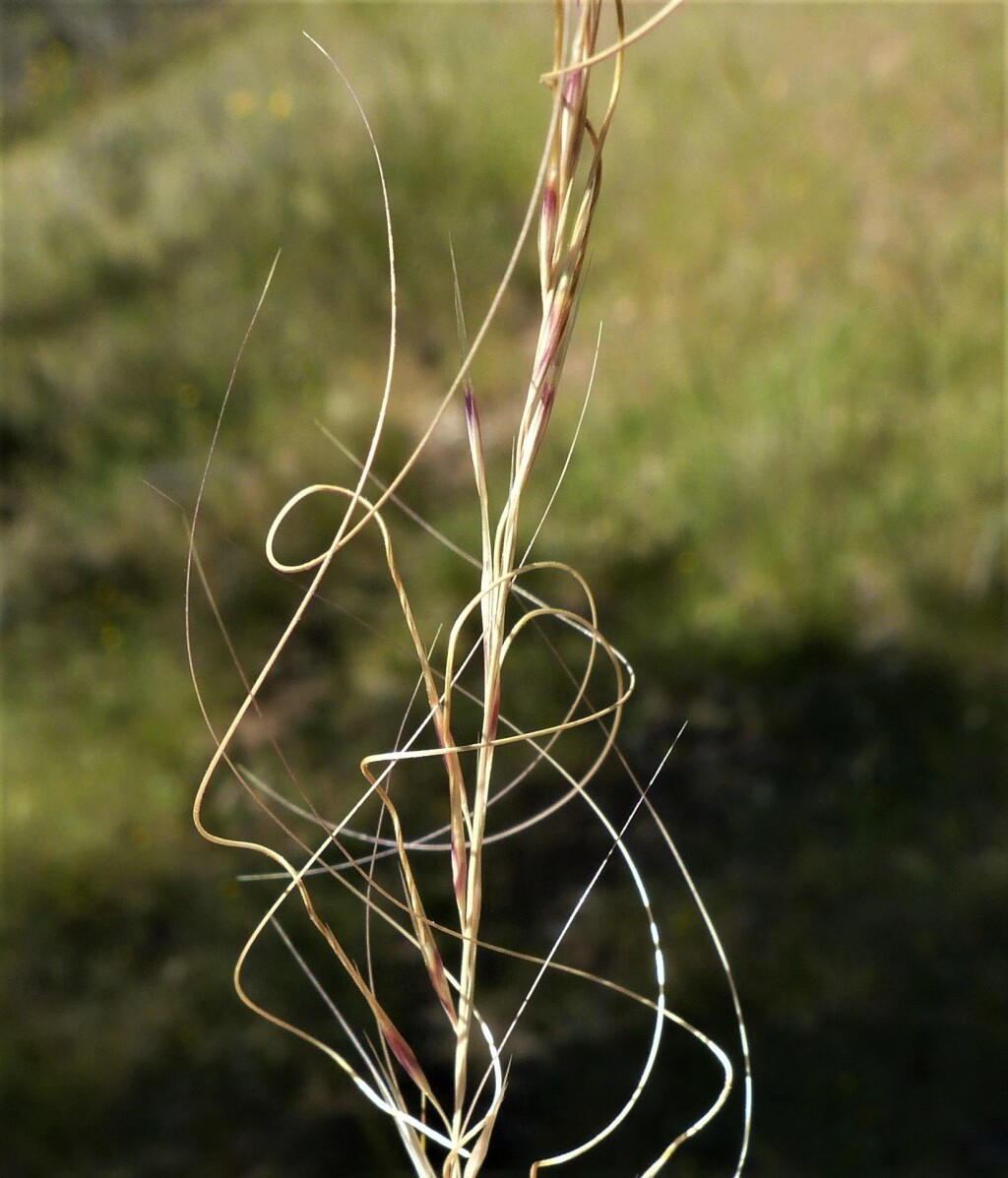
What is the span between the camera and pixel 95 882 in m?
3.07

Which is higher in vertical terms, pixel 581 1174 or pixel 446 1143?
pixel 446 1143

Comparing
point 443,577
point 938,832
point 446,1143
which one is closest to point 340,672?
point 443,577

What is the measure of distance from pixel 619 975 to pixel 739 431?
174 cm

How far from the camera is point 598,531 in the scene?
140 inches

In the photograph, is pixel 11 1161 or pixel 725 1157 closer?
pixel 725 1157

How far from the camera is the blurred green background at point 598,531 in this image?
253 centimetres

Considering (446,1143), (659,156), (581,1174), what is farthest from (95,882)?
(659,156)

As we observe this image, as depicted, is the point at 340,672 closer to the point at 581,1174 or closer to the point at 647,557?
the point at 647,557

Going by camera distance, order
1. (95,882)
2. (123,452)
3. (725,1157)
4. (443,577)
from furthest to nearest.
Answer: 1. (123,452)
2. (443,577)
3. (95,882)
4. (725,1157)

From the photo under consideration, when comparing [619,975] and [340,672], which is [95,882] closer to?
[340,672]

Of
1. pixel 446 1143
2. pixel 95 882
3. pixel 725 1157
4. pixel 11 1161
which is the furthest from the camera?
pixel 95 882

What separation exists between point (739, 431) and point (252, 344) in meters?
1.73

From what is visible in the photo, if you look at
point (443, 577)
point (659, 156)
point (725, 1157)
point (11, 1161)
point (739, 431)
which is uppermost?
point (659, 156)

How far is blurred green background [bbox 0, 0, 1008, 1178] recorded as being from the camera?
8.29ft
